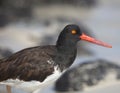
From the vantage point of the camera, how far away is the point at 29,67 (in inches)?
405

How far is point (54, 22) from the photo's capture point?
19.6 meters

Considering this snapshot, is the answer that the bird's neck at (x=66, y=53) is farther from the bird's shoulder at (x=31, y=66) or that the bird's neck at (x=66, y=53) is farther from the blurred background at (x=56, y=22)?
the blurred background at (x=56, y=22)

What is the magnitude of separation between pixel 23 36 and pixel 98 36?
237 centimetres

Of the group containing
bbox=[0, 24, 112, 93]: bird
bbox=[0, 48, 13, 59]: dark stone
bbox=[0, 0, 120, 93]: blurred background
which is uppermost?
bbox=[0, 24, 112, 93]: bird

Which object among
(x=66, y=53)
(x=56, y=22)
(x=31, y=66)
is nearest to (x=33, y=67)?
(x=31, y=66)

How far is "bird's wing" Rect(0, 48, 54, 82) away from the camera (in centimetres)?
1021

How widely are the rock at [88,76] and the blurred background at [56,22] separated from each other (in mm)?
1333

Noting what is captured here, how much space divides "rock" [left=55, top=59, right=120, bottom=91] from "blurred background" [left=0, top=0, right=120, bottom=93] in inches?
52.5

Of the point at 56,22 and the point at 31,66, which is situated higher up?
the point at 31,66

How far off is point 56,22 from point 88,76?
6278 mm

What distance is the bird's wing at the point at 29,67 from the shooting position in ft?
33.5

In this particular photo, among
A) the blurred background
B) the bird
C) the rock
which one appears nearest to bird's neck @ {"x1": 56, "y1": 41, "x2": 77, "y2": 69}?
the bird

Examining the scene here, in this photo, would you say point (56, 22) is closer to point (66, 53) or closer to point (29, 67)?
point (66, 53)

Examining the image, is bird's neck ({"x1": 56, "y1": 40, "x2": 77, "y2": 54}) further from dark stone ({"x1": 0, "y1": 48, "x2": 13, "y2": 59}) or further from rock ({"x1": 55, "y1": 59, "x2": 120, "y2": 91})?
dark stone ({"x1": 0, "y1": 48, "x2": 13, "y2": 59})
